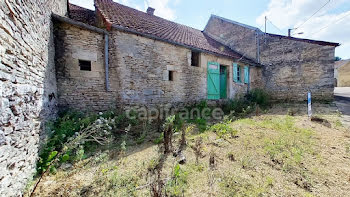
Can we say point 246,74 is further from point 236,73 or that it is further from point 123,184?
point 123,184

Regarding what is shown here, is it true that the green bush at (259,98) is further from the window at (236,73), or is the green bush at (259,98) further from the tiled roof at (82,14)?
the tiled roof at (82,14)

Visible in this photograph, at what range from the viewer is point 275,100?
9.95 meters

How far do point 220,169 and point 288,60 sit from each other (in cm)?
1001

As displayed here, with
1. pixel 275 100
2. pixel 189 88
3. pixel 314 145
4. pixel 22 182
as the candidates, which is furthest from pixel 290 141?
pixel 275 100

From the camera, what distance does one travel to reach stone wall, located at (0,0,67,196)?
1610 millimetres

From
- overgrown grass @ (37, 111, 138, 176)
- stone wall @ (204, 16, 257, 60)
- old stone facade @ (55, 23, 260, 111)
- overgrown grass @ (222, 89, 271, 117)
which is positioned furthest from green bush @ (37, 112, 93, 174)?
stone wall @ (204, 16, 257, 60)

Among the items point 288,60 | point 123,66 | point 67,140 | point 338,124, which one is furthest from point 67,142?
point 288,60

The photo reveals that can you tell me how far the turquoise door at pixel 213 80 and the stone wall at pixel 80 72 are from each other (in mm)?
4943

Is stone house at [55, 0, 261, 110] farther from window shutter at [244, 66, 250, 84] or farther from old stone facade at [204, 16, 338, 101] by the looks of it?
old stone facade at [204, 16, 338, 101]

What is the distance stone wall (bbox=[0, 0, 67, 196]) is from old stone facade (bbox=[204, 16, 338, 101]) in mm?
11293

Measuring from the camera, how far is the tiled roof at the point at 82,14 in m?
Answer: 6.11

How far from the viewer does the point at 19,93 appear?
195cm

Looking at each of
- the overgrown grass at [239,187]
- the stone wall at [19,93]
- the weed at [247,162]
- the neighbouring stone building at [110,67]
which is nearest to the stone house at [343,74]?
the neighbouring stone building at [110,67]

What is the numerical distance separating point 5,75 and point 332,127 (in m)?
8.04
